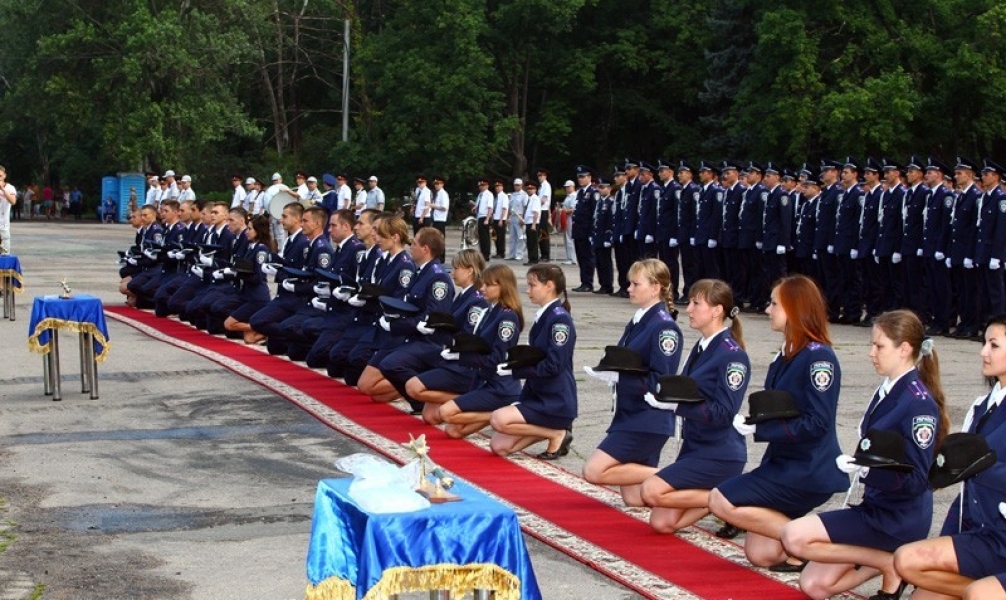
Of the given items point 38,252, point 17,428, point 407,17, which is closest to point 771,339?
point 17,428

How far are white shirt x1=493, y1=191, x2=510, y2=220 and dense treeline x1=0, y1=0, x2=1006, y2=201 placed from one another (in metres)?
9.47

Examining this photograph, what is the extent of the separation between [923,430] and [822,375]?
801mm

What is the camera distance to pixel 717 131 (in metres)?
47.3

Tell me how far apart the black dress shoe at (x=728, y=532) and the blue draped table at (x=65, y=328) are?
6941 mm

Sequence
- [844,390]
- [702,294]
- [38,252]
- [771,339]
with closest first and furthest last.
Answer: [702,294]
[844,390]
[771,339]
[38,252]

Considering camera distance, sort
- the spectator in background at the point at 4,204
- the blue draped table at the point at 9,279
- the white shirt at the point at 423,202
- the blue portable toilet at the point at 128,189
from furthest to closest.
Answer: the blue portable toilet at the point at 128,189 < the white shirt at the point at 423,202 < the spectator in background at the point at 4,204 < the blue draped table at the point at 9,279

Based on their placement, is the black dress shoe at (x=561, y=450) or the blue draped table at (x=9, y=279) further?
the blue draped table at (x=9, y=279)

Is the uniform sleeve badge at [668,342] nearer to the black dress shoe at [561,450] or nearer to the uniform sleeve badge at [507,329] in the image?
the black dress shoe at [561,450]

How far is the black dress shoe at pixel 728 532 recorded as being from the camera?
867cm

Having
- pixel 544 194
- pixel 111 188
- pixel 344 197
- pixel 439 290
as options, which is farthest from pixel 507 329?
pixel 111 188

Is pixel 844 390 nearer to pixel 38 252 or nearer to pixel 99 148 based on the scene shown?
pixel 38 252

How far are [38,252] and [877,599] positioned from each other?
105 feet

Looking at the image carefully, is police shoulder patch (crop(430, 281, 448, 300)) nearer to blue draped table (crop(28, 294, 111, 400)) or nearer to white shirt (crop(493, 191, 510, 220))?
blue draped table (crop(28, 294, 111, 400))

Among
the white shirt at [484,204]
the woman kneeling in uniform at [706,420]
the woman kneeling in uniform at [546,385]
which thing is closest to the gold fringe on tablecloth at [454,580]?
the woman kneeling in uniform at [706,420]
